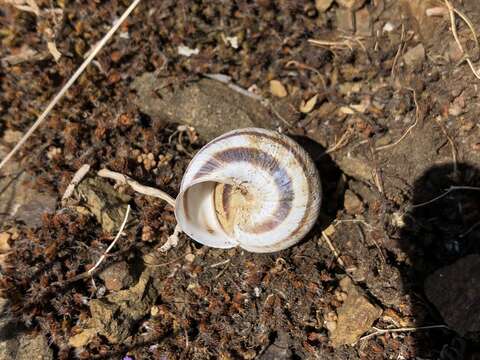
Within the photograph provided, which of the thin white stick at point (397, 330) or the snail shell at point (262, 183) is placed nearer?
the snail shell at point (262, 183)

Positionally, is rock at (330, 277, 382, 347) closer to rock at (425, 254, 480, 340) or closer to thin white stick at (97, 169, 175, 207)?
rock at (425, 254, 480, 340)

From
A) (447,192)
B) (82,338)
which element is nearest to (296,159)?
(447,192)

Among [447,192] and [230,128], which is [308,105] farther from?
[447,192]

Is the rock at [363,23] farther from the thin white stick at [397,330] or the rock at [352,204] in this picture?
the thin white stick at [397,330]

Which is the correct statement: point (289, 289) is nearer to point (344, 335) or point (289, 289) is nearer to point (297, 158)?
point (344, 335)

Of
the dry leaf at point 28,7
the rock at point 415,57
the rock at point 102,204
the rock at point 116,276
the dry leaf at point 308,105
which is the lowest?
the rock at point 116,276

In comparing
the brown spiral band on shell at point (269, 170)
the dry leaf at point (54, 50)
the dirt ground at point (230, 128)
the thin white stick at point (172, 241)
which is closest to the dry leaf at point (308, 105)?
the dirt ground at point (230, 128)
